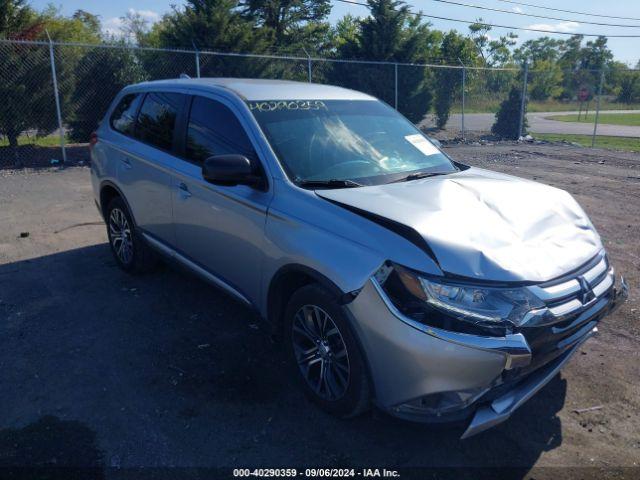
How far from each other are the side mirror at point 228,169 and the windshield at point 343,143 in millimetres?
265

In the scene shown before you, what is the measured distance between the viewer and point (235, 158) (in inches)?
134

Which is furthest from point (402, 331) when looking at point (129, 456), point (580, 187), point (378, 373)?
point (580, 187)

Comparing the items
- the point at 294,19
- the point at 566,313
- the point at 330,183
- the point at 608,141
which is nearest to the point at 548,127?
the point at 608,141

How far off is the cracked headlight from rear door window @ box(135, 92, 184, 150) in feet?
9.04

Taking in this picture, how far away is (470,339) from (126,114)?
4266 millimetres

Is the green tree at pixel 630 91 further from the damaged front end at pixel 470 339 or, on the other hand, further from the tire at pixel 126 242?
the damaged front end at pixel 470 339

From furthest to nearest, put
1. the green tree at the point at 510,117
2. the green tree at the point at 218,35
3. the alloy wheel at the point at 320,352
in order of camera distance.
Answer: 1. the green tree at the point at 510,117
2. the green tree at the point at 218,35
3. the alloy wheel at the point at 320,352

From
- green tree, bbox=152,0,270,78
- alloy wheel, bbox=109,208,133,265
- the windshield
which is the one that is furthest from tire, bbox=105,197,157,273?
green tree, bbox=152,0,270,78

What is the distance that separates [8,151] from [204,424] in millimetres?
12050

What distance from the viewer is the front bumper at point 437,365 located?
2.52m

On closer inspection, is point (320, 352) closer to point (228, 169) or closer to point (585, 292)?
point (228, 169)

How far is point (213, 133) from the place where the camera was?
4.07 m

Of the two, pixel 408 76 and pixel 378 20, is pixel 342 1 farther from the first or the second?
pixel 408 76

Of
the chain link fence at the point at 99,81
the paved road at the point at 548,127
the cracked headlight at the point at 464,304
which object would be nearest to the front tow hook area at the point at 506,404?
the cracked headlight at the point at 464,304
